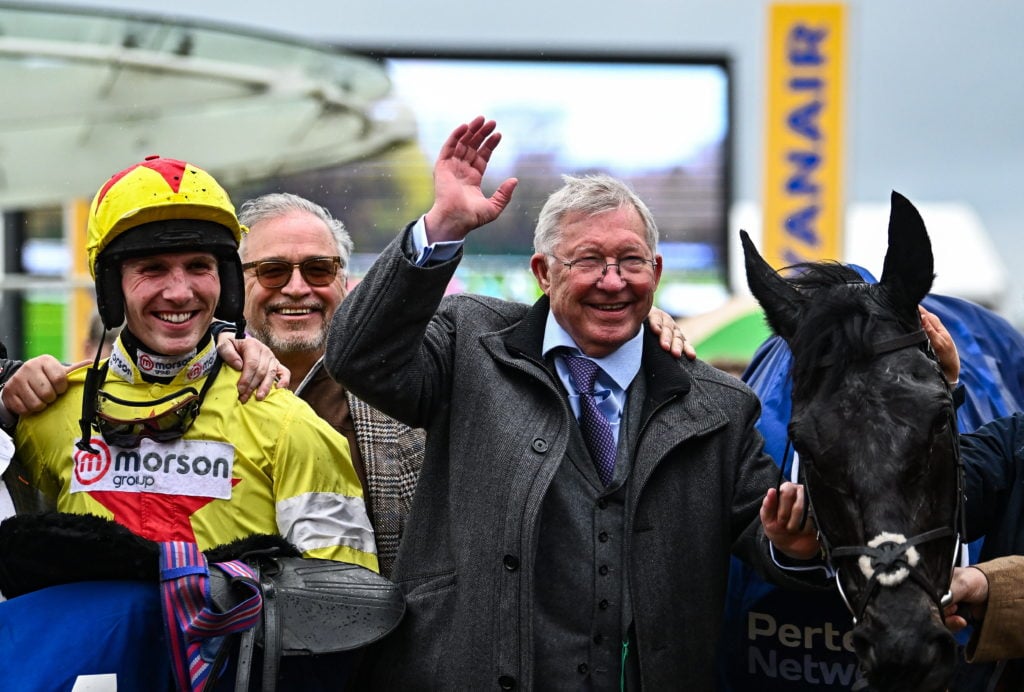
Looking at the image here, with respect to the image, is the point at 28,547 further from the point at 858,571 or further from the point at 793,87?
the point at 793,87

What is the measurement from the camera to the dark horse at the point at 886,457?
277 cm

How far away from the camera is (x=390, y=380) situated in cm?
340

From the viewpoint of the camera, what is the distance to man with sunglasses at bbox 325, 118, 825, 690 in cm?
332

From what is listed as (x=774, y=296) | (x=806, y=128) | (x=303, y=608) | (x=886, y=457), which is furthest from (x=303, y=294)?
(x=806, y=128)

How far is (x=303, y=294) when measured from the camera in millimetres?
4219

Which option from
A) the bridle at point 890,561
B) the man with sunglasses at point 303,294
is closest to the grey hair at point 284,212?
the man with sunglasses at point 303,294

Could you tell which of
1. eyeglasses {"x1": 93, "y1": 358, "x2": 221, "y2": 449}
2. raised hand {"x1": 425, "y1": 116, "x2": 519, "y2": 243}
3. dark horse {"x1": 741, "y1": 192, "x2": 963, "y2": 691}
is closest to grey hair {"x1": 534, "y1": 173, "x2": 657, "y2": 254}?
raised hand {"x1": 425, "y1": 116, "x2": 519, "y2": 243}

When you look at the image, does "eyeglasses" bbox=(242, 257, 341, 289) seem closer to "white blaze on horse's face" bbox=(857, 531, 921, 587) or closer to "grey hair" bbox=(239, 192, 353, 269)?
"grey hair" bbox=(239, 192, 353, 269)

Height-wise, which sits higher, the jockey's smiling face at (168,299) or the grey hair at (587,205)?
the grey hair at (587,205)

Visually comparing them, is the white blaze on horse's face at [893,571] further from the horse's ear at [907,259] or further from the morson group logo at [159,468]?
the morson group logo at [159,468]

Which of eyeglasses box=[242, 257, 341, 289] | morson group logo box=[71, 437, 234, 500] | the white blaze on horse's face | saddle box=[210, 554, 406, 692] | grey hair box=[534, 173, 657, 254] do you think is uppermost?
grey hair box=[534, 173, 657, 254]

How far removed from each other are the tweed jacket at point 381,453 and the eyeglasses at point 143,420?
0.54m

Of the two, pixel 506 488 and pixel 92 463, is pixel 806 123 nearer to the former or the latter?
pixel 506 488

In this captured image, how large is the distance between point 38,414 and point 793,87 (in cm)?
1395
